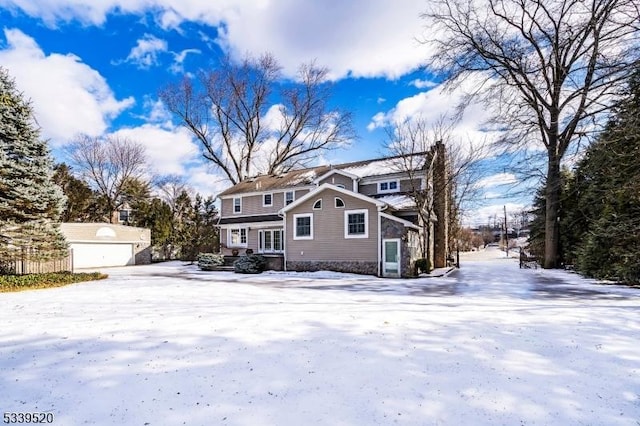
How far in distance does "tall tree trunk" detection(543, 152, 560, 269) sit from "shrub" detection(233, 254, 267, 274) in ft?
55.6

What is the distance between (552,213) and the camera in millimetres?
20109

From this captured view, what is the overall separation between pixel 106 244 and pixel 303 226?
17115 millimetres

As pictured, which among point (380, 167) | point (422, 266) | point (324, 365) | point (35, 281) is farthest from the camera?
point (380, 167)

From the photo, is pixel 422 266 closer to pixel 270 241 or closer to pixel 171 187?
pixel 270 241

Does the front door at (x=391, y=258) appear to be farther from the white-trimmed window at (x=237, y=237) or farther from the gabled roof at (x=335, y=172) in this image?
the white-trimmed window at (x=237, y=237)

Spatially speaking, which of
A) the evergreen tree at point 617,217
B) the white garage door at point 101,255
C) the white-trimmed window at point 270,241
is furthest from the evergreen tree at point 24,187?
the evergreen tree at point 617,217

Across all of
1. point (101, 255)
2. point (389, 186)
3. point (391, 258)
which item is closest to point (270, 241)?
point (389, 186)

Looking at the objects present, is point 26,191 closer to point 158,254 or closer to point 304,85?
point 158,254

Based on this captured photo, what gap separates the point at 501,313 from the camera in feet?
23.2

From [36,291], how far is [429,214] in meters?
18.6

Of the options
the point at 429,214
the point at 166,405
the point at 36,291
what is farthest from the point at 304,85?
the point at 166,405

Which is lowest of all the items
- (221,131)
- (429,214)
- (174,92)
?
(429,214)

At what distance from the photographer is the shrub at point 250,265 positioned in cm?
1991

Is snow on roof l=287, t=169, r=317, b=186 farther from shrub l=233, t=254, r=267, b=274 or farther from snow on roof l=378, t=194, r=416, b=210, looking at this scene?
shrub l=233, t=254, r=267, b=274
